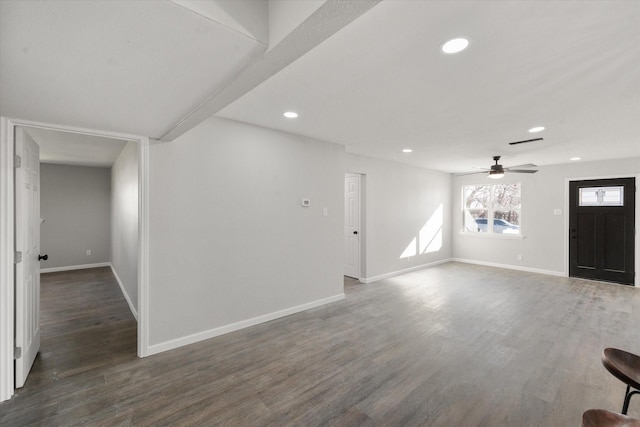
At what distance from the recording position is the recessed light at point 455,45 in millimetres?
1756

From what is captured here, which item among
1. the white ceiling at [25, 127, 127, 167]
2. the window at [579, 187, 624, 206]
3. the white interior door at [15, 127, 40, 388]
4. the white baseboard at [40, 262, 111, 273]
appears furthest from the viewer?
the white baseboard at [40, 262, 111, 273]

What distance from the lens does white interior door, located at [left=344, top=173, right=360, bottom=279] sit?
18.6 feet

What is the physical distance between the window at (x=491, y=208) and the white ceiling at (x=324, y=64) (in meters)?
3.74

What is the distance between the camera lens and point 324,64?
6.73ft

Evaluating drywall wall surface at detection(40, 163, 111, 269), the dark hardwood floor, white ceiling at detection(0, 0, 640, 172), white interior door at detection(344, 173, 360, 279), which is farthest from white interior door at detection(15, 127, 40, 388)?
drywall wall surface at detection(40, 163, 111, 269)

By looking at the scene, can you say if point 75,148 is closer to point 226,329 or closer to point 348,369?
point 226,329

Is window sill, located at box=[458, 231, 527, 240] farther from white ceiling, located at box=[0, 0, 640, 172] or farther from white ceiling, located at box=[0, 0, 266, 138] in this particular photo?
white ceiling, located at box=[0, 0, 266, 138]

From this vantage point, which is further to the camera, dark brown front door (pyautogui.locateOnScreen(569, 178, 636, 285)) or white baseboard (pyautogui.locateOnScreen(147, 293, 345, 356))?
dark brown front door (pyautogui.locateOnScreen(569, 178, 636, 285))

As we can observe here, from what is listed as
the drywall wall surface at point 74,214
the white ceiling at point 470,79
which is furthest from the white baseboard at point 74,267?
the white ceiling at point 470,79

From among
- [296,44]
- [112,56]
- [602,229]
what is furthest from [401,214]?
[112,56]

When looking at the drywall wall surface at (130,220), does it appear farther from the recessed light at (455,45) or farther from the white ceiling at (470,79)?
the recessed light at (455,45)

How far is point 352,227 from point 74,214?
20.7ft

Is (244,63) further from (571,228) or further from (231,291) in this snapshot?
(571,228)

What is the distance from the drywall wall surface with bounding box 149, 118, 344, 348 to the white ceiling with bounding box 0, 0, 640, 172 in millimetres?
349
